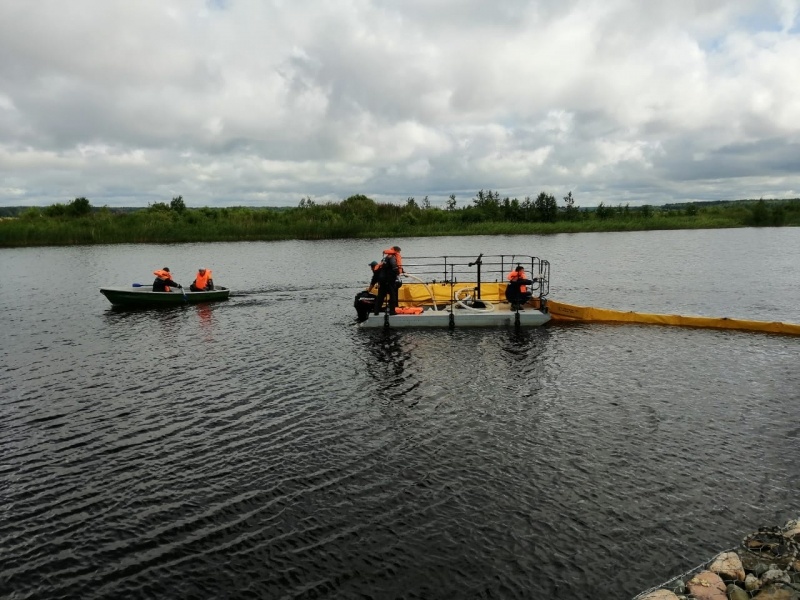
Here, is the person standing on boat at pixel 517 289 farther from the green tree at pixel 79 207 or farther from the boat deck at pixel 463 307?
the green tree at pixel 79 207

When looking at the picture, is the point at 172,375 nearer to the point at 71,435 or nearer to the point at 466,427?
the point at 71,435

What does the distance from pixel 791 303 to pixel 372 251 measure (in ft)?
132

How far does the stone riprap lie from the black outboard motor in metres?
18.2

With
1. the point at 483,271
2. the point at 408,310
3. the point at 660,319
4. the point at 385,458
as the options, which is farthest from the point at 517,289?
the point at 385,458

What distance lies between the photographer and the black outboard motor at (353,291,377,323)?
25141mm

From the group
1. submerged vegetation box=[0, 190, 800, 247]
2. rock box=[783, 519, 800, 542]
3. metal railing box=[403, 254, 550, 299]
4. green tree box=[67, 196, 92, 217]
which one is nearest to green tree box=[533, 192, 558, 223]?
submerged vegetation box=[0, 190, 800, 247]

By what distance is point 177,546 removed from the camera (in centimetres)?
880

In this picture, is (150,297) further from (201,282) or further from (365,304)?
(365,304)

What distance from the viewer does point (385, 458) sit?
1166 cm

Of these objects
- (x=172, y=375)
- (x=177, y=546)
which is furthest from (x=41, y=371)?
(x=177, y=546)

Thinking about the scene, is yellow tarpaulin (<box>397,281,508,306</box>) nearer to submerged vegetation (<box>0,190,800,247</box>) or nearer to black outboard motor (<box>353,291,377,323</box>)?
black outboard motor (<box>353,291,377,323</box>)

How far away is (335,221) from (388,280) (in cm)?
5152

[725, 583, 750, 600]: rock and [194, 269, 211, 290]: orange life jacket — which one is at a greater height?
[194, 269, 211, 290]: orange life jacket

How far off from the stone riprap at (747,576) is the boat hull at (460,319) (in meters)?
15.8
